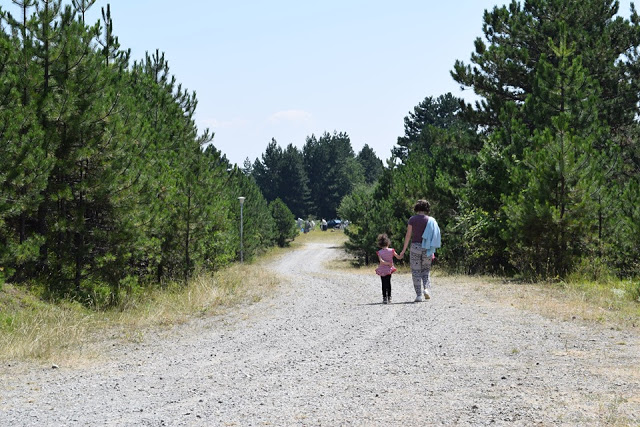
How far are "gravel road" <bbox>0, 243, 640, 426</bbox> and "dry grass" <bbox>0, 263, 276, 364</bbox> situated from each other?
620mm

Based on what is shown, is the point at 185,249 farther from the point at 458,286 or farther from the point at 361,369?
the point at 361,369

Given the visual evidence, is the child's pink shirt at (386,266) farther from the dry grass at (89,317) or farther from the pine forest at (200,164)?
the pine forest at (200,164)

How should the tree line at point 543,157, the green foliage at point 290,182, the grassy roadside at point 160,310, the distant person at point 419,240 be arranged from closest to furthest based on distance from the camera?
the grassy roadside at point 160,310 < the distant person at point 419,240 < the tree line at point 543,157 < the green foliage at point 290,182

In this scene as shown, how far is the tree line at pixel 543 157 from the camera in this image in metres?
15.3

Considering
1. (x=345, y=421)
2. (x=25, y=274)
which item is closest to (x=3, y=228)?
(x=25, y=274)

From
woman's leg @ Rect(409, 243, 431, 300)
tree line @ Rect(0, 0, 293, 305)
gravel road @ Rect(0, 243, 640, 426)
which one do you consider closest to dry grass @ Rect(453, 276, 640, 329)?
gravel road @ Rect(0, 243, 640, 426)

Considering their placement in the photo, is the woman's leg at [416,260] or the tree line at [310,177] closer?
the woman's leg at [416,260]

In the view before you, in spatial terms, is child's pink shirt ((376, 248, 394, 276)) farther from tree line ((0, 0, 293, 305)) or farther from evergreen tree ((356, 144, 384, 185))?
evergreen tree ((356, 144, 384, 185))

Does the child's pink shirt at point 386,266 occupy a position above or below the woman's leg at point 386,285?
above

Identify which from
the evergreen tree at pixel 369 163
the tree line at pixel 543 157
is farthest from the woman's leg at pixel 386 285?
the evergreen tree at pixel 369 163

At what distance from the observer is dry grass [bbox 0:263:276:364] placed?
7812 millimetres

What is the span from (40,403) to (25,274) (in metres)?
7.32

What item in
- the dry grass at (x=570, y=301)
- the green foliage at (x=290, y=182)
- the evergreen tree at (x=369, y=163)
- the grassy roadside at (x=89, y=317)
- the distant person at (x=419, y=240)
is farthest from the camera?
the evergreen tree at (x=369, y=163)

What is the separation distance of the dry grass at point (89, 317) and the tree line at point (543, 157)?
740 cm
